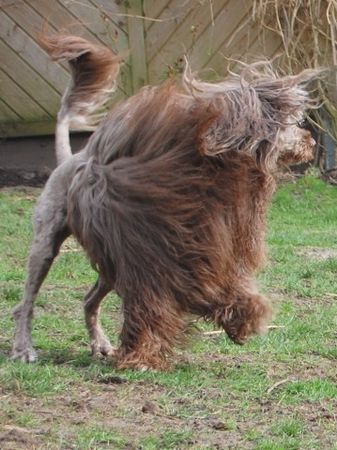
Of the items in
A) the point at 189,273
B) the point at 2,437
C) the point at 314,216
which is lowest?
the point at 314,216

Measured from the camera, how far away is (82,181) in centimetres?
487

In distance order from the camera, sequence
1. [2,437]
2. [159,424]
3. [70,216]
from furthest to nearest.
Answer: [70,216] < [159,424] < [2,437]

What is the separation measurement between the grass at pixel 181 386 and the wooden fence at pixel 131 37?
406cm

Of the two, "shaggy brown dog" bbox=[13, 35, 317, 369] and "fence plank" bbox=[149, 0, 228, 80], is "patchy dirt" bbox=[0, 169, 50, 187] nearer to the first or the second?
"fence plank" bbox=[149, 0, 228, 80]

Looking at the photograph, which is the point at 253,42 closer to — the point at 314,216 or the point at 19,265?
the point at 314,216

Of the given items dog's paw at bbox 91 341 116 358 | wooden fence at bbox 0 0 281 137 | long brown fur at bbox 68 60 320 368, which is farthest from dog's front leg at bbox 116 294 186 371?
wooden fence at bbox 0 0 281 137

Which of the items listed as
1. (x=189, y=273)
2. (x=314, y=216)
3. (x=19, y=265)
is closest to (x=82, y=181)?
(x=189, y=273)

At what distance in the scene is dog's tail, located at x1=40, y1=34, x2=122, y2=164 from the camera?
215 inches

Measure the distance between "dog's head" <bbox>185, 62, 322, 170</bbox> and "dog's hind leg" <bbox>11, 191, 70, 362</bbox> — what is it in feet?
3.20

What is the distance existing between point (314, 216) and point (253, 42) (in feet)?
6.61

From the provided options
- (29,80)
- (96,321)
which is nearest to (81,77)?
(96,321)

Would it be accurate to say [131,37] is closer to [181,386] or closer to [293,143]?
[293,143]

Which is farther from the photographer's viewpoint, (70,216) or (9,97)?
(9,97)

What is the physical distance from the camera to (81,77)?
5.68 meters
